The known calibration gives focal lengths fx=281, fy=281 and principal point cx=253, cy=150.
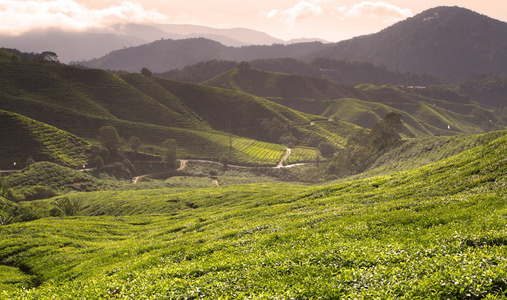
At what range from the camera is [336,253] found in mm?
14922

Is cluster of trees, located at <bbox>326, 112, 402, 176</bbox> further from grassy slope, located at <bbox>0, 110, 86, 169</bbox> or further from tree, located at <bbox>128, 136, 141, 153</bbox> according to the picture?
grassy slope, located at <bbox>0, 110, 86, 169</bbox>

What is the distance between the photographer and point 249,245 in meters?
19.5

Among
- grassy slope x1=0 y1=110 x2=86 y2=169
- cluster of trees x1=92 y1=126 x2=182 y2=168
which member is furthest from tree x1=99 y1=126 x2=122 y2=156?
grassy slope x1=0 y1=110 x2=86 y2=169

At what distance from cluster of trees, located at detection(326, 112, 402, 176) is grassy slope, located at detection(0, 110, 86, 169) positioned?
126170 mm

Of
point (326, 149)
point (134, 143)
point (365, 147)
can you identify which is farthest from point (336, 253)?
point (326, 149)

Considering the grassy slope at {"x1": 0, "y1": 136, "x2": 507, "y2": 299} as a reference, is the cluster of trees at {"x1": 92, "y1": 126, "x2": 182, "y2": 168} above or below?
below

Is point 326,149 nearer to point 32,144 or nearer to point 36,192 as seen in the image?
point 36,192

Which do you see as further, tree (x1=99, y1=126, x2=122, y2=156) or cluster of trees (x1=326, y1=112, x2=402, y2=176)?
tree (x1=99, y1=126, x2=122, y2=156)

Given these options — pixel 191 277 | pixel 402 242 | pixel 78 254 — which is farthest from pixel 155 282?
pixel 78 254

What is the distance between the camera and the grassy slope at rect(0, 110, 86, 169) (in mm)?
131875

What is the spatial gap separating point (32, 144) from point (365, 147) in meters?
158

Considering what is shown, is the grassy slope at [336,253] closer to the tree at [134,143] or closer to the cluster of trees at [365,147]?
the cluster of trees at [365,147]

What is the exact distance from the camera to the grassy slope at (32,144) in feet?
433

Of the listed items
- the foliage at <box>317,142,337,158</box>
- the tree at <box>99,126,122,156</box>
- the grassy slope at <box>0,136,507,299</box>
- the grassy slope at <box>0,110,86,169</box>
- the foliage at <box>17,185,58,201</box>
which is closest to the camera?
the grassy slope at <box>0,136,507,299</box>
